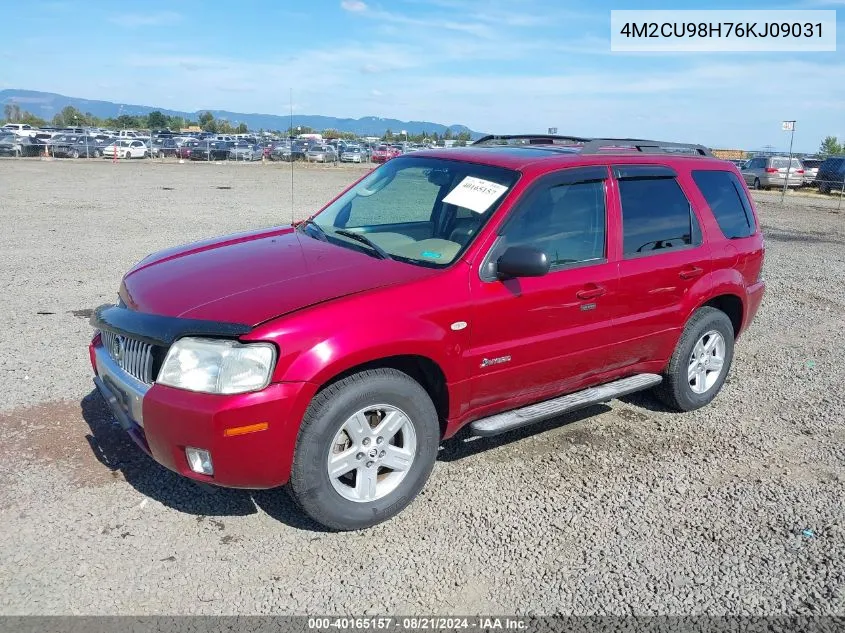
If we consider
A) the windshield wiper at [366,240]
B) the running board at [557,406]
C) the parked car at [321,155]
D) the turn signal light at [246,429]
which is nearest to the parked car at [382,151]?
the parked car at [321,155]

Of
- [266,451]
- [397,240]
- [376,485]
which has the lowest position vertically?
[376,485]

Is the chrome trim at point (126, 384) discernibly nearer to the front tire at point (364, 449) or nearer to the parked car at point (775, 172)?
the front tire at point (364, 449)

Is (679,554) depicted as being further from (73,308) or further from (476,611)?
(73,308)

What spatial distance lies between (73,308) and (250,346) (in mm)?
4995

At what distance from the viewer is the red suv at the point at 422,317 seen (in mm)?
3117

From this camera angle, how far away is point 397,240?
167 inches

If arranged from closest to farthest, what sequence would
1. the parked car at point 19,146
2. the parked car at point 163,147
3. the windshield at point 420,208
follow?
the windshield at point 420,208 → the parked car at point 19,146 → the parked car at point 163,147

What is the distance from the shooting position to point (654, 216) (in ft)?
15.3

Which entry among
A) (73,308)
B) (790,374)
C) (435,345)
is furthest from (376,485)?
(73,308)

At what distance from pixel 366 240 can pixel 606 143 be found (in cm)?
192

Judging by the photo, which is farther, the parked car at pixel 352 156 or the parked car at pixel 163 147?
the parked car at pixel 352 156

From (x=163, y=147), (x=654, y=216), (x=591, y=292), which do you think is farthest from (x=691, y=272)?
(x=163, y=147)

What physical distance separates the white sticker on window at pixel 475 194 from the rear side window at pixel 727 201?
187cm

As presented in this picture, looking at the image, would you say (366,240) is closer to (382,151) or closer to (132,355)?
(132,355)
